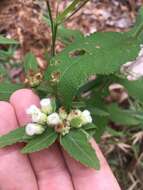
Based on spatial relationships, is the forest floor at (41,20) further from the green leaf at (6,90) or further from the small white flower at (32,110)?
the small white flower at (32,110)

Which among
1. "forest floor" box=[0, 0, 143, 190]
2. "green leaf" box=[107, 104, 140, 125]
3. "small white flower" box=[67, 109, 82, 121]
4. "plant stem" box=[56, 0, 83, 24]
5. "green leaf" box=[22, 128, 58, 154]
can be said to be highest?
"plant stem" box=[56, 0, 83, 24]

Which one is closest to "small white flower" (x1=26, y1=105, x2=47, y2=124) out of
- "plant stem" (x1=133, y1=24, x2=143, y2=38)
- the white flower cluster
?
the white flower cluster

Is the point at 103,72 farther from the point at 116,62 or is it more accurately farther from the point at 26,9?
the point at 26,9

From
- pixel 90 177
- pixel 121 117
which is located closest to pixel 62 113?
pixel 90 177

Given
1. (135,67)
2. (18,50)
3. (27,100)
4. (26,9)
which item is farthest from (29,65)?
(26,9)

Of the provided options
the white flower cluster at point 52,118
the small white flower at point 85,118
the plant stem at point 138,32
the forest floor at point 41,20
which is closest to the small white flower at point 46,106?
the white flower cluster at point 52,118

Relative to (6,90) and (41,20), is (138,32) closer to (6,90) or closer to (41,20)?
(6,90)

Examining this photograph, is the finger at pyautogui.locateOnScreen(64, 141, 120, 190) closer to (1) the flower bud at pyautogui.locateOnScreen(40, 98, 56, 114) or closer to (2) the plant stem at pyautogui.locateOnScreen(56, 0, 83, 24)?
(1) the flower bud at pyautogui.locateOnScreen(40, 98, 56, 114)
